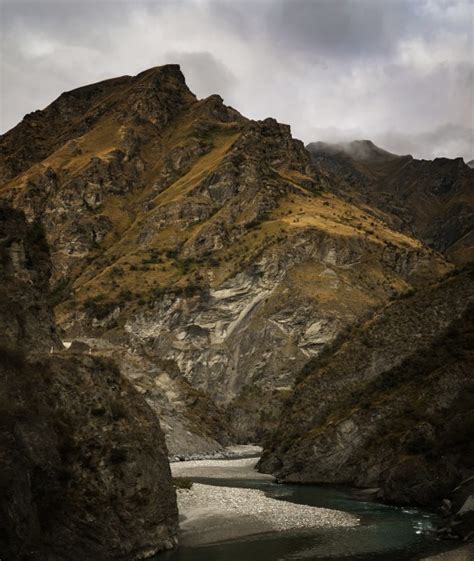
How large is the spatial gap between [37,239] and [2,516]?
35.7 m

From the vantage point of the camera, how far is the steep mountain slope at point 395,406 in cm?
6353

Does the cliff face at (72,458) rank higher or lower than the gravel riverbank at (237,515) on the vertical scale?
higher

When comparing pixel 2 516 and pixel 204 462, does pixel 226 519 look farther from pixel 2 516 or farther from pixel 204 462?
pixel 204 462

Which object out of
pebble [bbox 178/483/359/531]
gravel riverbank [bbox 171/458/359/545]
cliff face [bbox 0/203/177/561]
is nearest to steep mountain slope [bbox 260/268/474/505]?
pebble [bbox 178/483/359/531]

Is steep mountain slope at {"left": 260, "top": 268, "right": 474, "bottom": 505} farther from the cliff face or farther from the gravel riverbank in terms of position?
the cliff face

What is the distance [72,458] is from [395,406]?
47.8 meters

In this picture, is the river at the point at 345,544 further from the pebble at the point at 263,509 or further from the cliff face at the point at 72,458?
the cliff face at the point at 72,458

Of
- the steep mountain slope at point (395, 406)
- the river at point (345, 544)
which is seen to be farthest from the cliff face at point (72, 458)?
the steep mountain slope at point (395, 406)

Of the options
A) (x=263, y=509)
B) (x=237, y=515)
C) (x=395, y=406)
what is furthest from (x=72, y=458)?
(x=395, y=406)

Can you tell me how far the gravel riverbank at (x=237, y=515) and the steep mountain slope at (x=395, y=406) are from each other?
1231cm

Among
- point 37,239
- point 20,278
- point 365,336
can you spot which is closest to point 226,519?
point 20,278

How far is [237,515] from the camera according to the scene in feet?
179

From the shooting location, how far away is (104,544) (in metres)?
38.8

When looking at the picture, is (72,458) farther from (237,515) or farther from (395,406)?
(395,406)
